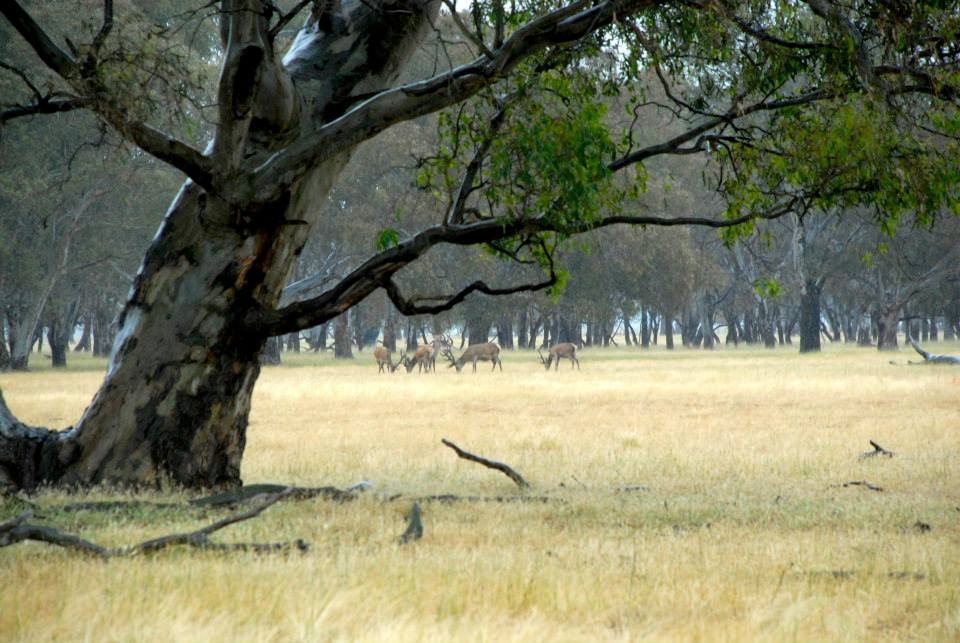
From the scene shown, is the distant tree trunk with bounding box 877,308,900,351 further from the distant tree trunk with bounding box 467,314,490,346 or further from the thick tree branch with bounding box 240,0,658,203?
the thick tree branch with bounding box 240,0,658,203

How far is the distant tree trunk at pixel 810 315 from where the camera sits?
5212 centimetres

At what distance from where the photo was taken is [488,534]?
23.6ft

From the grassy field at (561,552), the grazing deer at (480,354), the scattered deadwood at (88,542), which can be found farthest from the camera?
the grazing deer at (480,354)

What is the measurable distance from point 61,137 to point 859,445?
1152 inches

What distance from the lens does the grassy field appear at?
4.64 meters

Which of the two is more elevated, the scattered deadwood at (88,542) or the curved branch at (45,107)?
the curved branch at (45,107)

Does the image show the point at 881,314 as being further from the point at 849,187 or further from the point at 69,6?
the point at 849,187

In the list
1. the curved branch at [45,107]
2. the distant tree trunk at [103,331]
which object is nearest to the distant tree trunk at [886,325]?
the distant tree trunk at [103,331]

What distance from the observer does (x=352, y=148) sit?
9648 millimetres

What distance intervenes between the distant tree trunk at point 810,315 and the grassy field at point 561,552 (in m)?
36.0

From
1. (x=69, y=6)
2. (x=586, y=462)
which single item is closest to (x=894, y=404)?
(x=586, y=462)

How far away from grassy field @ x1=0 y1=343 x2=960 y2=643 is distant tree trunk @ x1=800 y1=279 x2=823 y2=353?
1419 inches

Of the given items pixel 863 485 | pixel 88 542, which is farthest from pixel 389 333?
pixel 88 542

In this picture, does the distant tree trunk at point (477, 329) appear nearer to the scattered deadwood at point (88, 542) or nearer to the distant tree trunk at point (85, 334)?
the distant tree trunk at point (85, 334)
